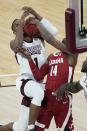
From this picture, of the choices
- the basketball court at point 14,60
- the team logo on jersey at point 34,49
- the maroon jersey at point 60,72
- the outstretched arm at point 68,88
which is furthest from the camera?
the basketball court at point 14,60

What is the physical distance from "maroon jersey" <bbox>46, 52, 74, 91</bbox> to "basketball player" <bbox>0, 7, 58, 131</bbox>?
138 mm

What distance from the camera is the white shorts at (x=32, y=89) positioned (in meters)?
5.47

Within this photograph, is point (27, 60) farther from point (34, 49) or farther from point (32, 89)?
point (32, 89)

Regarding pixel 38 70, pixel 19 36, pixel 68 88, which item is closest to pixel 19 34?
pixel 19 36

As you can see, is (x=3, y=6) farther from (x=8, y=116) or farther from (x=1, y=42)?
(x=8, y=116)

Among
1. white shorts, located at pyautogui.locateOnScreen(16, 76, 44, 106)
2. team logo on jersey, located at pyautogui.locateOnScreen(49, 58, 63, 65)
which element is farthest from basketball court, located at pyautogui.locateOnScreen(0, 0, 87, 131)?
white shorts, located at pyautogui.locateOnScreen(16, 76, 44, 106)

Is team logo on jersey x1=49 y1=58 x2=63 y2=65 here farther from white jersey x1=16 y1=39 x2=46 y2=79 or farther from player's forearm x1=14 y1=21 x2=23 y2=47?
player's forearm x1=14 y1=21 x2=23 y2=47

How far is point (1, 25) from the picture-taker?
31.1 feet

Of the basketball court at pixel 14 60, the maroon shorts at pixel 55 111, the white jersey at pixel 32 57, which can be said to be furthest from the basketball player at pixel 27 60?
the basketball court at pixel 14 60

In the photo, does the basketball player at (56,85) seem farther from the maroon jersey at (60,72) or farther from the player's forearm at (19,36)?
the player's forearm at (19,36)

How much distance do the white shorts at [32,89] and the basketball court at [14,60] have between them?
2.73ft

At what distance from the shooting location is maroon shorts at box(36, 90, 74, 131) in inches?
218

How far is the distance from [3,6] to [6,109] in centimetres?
348

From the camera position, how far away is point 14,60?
8.46 meters
